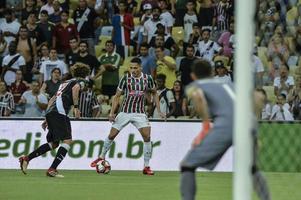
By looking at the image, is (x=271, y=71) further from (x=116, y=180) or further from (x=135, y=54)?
(x=135, y=54)

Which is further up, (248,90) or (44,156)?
(248,90)

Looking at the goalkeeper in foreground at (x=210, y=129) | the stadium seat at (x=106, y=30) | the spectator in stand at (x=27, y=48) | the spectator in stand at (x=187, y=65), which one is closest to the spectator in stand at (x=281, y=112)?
the spectator in stand at (x=187, y=65)

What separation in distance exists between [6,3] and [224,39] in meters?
6.14

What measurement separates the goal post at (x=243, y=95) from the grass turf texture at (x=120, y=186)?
6.41 m

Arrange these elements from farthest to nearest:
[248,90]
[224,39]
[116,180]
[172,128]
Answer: [224,39] → [172,128] → [116,180] → [248,90]

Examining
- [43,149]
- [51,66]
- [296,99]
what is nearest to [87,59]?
[51,66]

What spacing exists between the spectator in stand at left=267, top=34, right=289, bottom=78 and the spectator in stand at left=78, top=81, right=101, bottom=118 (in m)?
5.22

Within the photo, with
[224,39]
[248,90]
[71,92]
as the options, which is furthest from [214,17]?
[248,90]

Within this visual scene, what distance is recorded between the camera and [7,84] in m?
23.5

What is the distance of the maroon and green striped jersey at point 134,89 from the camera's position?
19.4 m

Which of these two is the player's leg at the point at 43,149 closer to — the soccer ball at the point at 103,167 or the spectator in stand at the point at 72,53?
the soccer ball at the point at 103,167

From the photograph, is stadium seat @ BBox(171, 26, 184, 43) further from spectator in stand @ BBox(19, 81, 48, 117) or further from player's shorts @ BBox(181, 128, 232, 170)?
player's shorts @ BBox(181, 128, 232, 170)

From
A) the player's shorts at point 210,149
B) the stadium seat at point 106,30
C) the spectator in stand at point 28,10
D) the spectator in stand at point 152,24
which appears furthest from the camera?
the spectator in stand at point 28,10

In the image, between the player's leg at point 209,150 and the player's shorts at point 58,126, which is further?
the player's shorts at point 58,126
